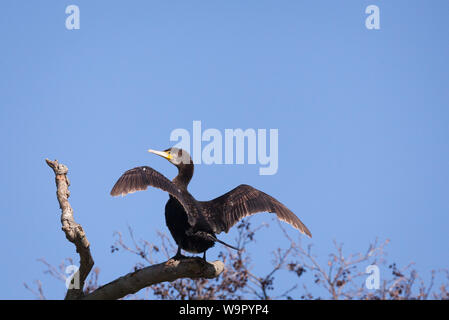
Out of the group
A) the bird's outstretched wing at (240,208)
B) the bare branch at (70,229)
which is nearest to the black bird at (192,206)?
the bird's outstretched wing at (240,208)

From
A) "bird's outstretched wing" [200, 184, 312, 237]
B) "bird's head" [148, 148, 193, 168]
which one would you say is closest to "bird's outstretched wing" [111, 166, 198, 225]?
"bird's outstretched wing" [200, 184, 312, 237]

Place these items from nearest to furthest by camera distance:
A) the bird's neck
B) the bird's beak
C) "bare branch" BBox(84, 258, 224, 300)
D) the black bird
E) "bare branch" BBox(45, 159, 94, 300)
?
1. "bare branch" BBox(45, 159, 94, 300)
2. "bare branch" BBox(84, 258, 224, 300)
3. the black bird
4. the bird's neck
5. the bird's beak

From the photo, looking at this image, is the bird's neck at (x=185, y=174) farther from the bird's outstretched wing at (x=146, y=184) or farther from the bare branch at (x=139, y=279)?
the bare branch at (x=139, y=279)

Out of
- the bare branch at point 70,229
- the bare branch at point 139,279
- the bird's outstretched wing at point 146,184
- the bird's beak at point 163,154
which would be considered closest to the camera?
A: the bare branch at point 70,229

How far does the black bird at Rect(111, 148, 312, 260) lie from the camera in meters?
6.87

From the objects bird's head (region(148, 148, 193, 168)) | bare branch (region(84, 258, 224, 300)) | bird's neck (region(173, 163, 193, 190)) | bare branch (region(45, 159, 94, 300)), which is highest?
bird's head (region(148, 148, 193, 168))

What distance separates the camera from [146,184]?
6.77 meters

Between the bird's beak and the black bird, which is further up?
the bird's beak

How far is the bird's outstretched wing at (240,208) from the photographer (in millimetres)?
7441

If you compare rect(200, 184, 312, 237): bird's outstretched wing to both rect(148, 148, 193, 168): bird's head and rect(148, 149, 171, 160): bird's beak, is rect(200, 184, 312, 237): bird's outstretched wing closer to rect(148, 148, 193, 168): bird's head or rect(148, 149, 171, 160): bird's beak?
rect(148, 148, 193, 168): bird's head

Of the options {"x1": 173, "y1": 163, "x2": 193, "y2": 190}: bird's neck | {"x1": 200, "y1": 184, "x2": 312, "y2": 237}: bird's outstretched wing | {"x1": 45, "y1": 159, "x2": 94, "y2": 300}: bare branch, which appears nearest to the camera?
{"x1": 45, "y1": 159, "x2": 94, "y2": 300}: bare branch

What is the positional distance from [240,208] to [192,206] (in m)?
0.67

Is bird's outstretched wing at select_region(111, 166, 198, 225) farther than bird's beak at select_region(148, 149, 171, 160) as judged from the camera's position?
No
